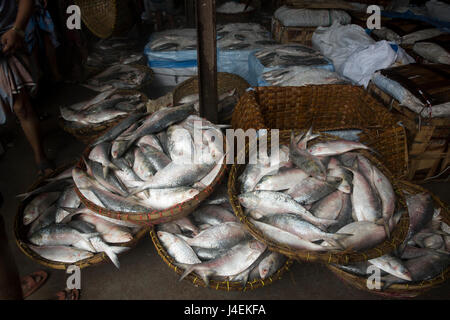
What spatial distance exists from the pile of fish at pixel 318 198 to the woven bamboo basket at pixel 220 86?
178 centimetres

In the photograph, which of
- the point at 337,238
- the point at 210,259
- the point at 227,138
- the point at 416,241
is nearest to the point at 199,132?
the point at 227,138

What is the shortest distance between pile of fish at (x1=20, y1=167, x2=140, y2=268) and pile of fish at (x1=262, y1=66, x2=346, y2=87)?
234cm

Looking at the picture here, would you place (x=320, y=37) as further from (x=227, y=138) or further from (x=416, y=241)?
(x=416, y=241)

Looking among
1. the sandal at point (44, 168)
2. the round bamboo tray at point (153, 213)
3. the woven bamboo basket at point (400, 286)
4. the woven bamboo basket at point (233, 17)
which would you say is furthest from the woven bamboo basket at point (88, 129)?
the woven bamboo basket at point (233, 17)

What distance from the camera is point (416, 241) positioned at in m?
2.04

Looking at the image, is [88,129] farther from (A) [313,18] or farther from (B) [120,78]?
(A) [313,18]

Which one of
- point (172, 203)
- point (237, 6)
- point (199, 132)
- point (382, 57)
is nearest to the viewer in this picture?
point (172, 203)

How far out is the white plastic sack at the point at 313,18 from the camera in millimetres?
4742

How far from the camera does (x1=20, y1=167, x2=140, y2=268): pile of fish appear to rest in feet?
6.49

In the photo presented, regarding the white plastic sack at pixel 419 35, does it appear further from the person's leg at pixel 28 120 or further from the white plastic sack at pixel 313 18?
the person's leg at pixel 28 120

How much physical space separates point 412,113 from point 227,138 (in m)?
1.68

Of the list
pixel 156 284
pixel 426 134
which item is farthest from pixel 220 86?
pixel 156 284

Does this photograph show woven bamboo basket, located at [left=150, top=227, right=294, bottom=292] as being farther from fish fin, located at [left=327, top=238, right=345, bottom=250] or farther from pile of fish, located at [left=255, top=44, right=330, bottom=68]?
pile of fish, located at [left=255, top=44, right=330, bottom=68]

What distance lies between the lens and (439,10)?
5.44 m
